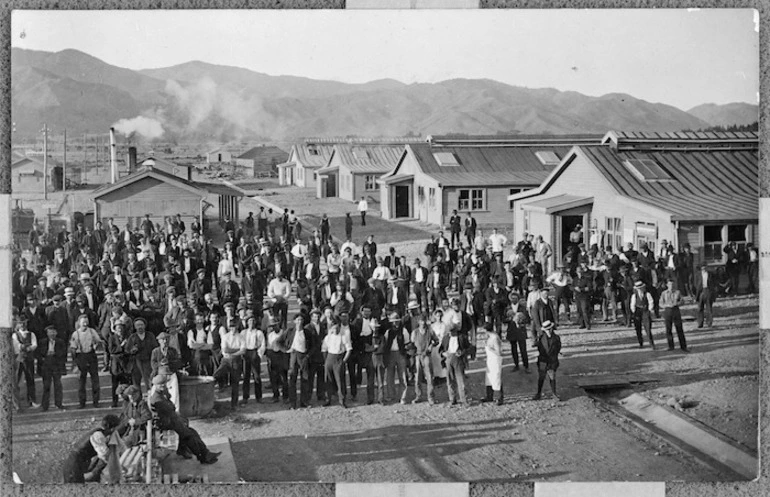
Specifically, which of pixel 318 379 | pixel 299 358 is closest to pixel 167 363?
pixel 299 358

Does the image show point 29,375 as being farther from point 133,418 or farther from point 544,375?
point 544,375

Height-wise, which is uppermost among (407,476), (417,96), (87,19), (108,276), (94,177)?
(87,19)

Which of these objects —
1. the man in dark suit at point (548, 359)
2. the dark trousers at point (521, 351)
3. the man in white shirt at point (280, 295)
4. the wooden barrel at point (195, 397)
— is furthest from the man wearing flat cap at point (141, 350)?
the man in dark suit at point (548, 359)

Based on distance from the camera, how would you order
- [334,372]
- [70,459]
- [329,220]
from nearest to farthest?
[70,459], [334,372], [329,220]

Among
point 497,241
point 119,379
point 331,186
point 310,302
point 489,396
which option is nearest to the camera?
point 119,379

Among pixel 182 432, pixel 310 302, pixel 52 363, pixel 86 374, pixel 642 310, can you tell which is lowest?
pixel 182 432

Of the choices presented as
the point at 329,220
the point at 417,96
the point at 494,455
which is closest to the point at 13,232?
the point at 329,220

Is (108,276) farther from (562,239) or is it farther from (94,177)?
(562,239)
